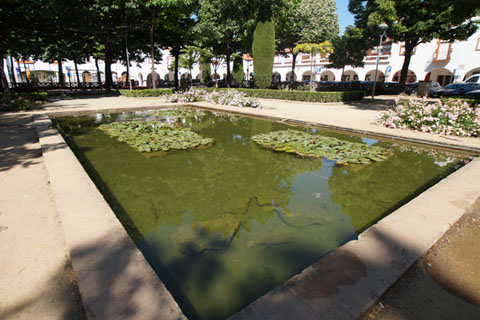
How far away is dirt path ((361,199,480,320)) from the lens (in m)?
1.66

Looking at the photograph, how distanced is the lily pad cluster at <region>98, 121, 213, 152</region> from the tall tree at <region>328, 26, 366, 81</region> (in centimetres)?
2034

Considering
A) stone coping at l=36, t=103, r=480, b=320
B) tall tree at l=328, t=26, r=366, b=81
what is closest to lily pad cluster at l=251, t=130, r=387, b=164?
stone coping at l=36, t=103, r=480, b=320

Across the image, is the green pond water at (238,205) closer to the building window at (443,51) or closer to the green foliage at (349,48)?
the green foliage at (349,48)

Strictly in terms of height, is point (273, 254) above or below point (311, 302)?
below

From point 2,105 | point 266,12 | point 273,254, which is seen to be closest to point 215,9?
point 266,12

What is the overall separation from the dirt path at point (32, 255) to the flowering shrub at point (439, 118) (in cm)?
870

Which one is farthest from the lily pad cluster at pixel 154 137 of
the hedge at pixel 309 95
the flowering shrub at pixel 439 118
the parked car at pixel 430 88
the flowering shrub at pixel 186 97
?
the parked car at pixel 430 88

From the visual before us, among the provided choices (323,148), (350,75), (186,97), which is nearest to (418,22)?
(186,97)

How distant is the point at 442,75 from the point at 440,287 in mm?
38147

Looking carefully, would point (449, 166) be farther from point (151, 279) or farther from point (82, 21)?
point (82, 21)

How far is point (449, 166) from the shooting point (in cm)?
512

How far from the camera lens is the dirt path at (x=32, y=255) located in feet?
5.60

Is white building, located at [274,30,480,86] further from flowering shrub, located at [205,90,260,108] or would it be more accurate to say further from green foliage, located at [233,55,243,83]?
flowering shrub, located at [205,90,260,108]

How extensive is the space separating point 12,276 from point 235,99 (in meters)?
12.2
